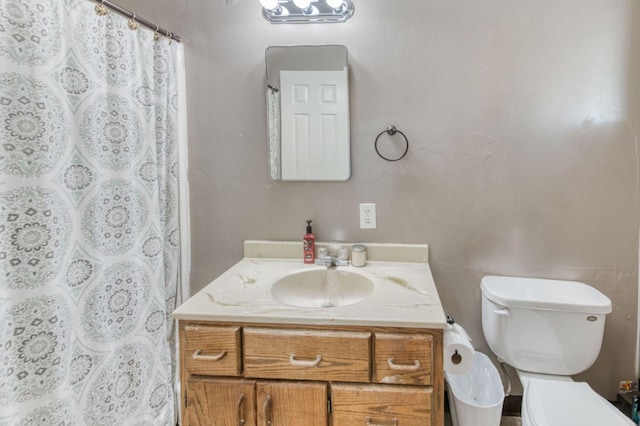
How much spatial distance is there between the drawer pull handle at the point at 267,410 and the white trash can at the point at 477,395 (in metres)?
0.73

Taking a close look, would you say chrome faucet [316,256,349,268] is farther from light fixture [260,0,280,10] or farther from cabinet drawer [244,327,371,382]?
light fixture [260,0,280,10]

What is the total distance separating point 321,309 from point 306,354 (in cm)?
14

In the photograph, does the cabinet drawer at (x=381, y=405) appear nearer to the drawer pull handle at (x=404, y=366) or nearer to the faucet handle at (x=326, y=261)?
the drawer pull handle at (x=404, y=366)

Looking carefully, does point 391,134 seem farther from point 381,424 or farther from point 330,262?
point 381,424

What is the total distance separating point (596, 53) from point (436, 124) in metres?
0.70

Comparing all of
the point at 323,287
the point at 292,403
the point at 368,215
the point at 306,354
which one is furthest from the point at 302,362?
the point at 368,215

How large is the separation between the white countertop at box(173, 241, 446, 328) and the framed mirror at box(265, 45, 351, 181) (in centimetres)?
37

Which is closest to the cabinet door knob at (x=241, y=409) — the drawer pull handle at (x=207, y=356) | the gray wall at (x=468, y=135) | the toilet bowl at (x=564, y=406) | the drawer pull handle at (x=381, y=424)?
the drawer pull handle at (x=207, y=356)

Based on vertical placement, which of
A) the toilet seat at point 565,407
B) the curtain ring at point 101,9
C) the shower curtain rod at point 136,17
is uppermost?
the shower curtain rod at point 136,17

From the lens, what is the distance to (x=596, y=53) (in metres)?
1.32

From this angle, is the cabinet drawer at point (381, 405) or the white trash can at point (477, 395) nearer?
the cabinet drawer at point (381, 405)

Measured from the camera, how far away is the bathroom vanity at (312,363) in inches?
36.1

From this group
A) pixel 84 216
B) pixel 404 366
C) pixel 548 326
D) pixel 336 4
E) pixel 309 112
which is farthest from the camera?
pixel 309 112

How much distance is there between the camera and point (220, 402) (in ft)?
3.20
